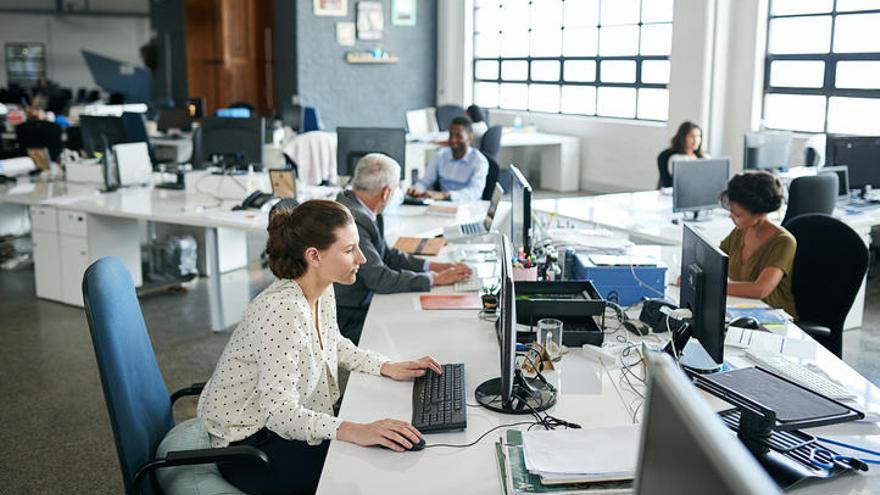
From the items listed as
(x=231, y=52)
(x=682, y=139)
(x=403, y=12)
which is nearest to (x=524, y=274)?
(x=682, y=139)

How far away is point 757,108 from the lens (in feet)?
25.8

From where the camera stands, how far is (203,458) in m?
1.91

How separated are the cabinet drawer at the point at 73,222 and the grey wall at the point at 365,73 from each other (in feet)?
19.4

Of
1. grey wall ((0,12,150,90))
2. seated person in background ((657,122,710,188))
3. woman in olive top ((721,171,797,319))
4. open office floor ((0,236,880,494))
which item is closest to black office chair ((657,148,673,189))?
seated person in background ((657,122,710,188))

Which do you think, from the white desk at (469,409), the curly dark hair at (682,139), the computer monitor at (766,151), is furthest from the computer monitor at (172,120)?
the white desk at (469,409)

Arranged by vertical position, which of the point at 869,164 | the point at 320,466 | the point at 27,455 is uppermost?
the point at 869,164

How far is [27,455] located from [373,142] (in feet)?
8.79

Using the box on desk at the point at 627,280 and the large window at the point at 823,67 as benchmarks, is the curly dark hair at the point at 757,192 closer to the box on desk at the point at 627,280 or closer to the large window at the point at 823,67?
the box on desk at the point at 627,280

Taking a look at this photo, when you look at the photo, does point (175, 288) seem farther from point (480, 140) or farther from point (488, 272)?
point (480, 140)

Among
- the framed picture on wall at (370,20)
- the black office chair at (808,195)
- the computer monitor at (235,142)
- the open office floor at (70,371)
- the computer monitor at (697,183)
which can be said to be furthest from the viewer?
the framed picture on wall at (370,20)

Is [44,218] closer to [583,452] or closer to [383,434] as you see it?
[383,434]

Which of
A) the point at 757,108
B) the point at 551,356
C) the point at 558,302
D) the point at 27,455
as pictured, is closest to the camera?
the point at 551,356

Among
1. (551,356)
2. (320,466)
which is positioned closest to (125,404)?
(320,466)

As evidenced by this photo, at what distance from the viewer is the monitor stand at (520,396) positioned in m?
2.08
